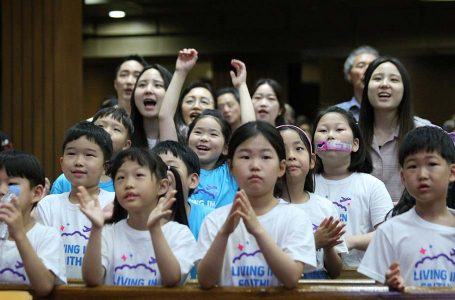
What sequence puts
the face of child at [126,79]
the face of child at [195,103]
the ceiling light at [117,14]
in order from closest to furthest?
the face of child at [195,103]
the face of child at [126,79]
the ceiling light at [117,14]

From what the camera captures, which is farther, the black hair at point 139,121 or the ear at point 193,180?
the black hair at point 139,121

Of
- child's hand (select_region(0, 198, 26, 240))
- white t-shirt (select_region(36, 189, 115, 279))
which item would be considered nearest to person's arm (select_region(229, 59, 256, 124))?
white t-shirt (select_region(36, 189, 115, 279))

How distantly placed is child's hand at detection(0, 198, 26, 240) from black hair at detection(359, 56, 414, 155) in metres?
2.24

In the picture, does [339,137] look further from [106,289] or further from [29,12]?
[29,12]

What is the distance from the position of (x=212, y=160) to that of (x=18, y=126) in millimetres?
2307

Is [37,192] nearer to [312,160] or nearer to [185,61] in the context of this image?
[312,160]

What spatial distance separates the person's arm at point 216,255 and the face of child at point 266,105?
281 cm

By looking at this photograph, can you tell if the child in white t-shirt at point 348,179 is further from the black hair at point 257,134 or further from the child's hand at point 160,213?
the child's hand at point 160,213

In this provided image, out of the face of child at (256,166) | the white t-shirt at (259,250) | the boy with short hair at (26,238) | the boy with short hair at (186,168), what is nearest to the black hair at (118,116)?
the boy with short hair at (186,168)

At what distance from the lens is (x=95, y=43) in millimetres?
11680

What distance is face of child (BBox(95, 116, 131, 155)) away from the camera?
460cm

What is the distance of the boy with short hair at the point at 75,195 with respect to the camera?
372cm

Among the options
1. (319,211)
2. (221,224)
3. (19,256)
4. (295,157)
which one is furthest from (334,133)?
(19,256)

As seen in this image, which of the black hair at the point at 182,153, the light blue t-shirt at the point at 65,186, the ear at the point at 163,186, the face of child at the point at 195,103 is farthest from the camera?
the face of child at the point at 195,103
